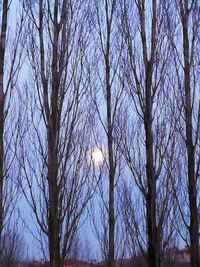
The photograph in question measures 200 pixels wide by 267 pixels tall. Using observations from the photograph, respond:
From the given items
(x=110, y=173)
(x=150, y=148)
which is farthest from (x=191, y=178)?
(x=110, y=173)

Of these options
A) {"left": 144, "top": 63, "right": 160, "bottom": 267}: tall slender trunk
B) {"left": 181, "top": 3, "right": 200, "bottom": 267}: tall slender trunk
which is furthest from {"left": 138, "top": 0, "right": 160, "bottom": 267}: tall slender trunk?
{"left": 181, "top": 3, "right": 200, "bottom": 267}: tall slender trunk

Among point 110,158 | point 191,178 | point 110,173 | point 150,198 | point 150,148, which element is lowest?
point 150,198

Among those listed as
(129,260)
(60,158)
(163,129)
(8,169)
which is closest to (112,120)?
(163,129)

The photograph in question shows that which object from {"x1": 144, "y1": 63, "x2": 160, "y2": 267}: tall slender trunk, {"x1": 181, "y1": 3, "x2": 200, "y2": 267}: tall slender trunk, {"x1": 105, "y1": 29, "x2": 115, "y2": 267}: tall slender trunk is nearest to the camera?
{"x1": 144, "y1": 63, "x2": 160, "y2": 267}: tall slender trunk

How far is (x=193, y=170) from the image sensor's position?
10.0m

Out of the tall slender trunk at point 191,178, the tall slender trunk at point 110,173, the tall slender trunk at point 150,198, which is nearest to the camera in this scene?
the tall slender trunk at point 150,198

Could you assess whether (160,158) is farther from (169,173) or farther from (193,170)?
(169,173)

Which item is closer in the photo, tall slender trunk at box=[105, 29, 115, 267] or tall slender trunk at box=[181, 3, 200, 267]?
tall slender trunk at box=[181, 3, 200, 267]

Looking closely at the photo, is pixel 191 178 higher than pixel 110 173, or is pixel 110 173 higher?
pixel 110 173

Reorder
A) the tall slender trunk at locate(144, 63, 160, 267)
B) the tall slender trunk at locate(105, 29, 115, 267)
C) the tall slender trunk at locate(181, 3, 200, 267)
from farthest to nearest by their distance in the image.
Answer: the tall slender trunk at locate(105, 29, 115, 267), the tall slender trunk at locate(181, 3, 200, 267), the tall slender trunk at locate(144, 63, 160, 267)

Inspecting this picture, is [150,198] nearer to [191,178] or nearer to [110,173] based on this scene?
[191,178]

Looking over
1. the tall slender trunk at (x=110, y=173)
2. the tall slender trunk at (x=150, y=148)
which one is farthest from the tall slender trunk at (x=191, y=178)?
the tall slender trunk at (x=110, y=173)

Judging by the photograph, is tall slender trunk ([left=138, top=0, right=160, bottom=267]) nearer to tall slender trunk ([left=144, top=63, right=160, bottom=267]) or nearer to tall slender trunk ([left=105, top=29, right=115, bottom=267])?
tall slender trunk ([left=144, top=63, right=160, bottom=267])

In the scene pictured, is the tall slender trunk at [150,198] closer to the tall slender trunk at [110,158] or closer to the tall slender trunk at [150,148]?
the tall slender trunk at [150,148]
